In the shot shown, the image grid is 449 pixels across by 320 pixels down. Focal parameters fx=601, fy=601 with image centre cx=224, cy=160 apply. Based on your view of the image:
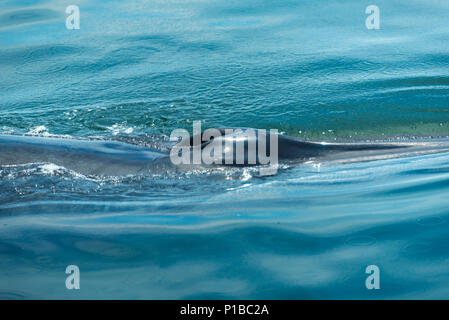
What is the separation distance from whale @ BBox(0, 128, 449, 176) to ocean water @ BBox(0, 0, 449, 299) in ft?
0.45

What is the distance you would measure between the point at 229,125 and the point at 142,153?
6.89ft

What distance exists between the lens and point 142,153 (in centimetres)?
473

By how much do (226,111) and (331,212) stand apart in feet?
12.8

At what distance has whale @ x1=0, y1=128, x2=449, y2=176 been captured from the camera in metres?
4.40

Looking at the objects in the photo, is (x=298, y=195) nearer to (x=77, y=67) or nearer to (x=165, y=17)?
(x=77, y=67)

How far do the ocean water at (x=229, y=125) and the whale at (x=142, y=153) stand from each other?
5.4 inches

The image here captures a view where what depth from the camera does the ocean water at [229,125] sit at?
2711 mm

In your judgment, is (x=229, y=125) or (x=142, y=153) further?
(x=229, y=125)

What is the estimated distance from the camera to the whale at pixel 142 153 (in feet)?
14.4

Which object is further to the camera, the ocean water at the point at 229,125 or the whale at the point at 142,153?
the whale at the point at 142,153

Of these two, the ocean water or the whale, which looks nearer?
the ocean water

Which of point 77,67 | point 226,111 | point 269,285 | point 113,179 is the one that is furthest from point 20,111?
point 269,285

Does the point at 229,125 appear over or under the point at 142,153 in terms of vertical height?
over

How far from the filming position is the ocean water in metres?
2.71
